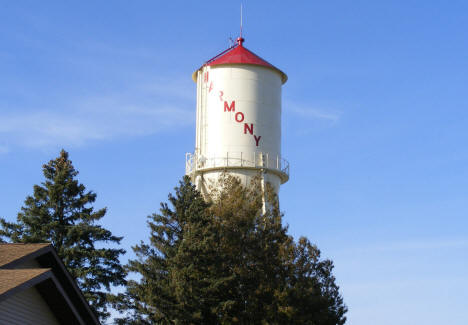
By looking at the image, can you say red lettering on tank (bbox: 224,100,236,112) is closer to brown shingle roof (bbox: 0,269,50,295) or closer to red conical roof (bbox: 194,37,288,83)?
red conical roof (bbox: 194,37,288,83)

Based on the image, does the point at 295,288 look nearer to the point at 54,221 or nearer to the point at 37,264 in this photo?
the point at 54,221

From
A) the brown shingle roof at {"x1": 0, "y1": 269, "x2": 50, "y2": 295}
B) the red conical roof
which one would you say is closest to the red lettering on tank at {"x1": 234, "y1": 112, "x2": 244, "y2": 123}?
the red conical roof

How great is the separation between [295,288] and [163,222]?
689 cm

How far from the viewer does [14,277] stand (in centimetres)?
1553

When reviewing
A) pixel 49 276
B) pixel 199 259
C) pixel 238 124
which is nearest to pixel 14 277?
pixel 49 276

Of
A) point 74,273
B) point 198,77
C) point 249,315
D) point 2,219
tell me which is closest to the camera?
point 249,315

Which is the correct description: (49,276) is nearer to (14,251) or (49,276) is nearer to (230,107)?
(14,251)

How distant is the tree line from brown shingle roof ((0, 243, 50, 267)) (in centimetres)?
1275

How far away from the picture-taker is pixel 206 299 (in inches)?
1270

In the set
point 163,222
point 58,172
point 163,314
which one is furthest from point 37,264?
point 58,172

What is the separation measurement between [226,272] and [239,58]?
1341cm

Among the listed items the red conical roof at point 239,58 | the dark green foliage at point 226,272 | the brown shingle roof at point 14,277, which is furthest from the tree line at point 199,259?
the brown shingle roof at point 14,277

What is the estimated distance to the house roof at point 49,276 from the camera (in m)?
16.3

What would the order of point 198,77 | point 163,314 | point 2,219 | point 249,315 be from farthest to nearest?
1. point 198,77
2. point 2,219
3. point 249,315
4. point 163,314
